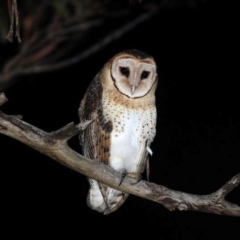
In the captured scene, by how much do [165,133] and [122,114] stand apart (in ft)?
7.51

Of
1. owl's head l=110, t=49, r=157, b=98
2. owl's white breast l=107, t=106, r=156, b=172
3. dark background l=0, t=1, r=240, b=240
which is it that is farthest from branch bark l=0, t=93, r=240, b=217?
dark background l=0, t=1, r=240, b=240

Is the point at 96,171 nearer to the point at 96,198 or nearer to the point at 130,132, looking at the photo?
the point at 130,132

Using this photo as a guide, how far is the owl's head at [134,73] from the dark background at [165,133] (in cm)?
194

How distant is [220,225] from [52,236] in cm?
106

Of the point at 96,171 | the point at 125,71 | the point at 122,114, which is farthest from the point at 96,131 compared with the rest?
the point at 96,171

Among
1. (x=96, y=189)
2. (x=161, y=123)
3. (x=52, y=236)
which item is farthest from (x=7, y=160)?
(x=96, y=189)

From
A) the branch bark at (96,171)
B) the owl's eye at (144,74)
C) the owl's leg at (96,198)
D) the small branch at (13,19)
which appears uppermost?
the small branch at (13,19)

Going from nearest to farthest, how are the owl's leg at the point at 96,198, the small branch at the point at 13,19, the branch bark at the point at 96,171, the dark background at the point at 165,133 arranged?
1. the small branch at the point at 13,19
2. the branch bark at the point at 96,171
3. the owl's leg at the point at 96,198
4. the dark background at the point at 165,133

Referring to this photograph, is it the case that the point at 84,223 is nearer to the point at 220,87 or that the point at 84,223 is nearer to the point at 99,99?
the point at 220,87

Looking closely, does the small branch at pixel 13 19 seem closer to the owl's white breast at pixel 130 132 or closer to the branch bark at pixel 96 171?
the branch bark at pixel 96 171

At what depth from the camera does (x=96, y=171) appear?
2.03 metres

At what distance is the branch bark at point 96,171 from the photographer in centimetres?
188

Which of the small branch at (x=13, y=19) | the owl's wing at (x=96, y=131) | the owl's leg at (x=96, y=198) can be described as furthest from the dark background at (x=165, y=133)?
the small branch at (x=13, y=19)

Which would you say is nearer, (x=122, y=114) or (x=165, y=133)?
(x=122, y=114)
